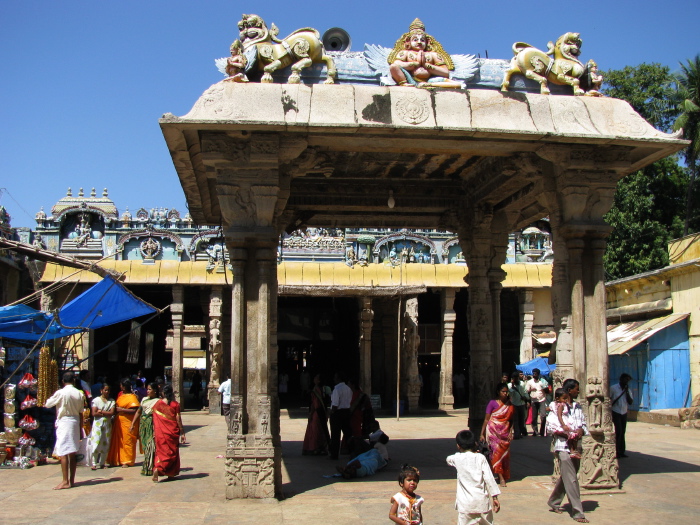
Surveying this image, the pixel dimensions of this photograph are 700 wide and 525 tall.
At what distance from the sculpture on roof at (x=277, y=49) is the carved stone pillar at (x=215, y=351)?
13722mm

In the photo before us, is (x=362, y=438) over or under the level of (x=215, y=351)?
under

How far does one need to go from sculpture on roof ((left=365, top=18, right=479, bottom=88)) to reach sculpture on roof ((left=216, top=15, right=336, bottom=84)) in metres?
0.71

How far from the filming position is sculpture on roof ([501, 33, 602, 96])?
892 cm

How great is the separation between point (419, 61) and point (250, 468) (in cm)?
528

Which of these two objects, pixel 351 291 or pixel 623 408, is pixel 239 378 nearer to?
pixel 623 408

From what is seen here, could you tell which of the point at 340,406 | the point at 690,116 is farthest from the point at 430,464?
the point at 690,116

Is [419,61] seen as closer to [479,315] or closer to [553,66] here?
[553,66]

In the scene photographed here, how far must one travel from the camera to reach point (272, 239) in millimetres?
8203

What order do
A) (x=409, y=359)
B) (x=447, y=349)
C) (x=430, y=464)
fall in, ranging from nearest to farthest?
(x=430, y=464) → (x=409, y=359) → (x=447, y=349)

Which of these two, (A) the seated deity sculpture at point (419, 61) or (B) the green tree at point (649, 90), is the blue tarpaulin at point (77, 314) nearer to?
(A) the seated deity sculpture at point (419, 61)

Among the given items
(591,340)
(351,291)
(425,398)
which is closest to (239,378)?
(591,340)

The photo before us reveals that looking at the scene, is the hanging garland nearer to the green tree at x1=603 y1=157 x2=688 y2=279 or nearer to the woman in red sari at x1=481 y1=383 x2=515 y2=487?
the woman in red sari at x1=481 y1=383 x2=515 y2=487

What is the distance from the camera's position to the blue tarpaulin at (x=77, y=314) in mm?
11188

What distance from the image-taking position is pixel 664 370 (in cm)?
1791
